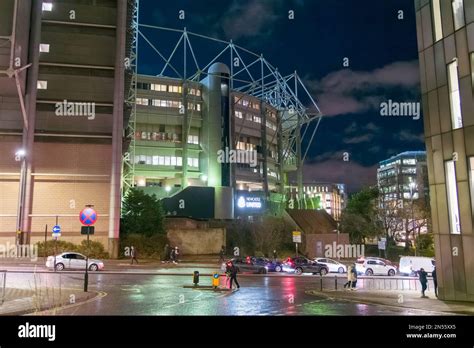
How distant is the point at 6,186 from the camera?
4366 cm

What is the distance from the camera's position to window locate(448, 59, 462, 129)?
1905 cm

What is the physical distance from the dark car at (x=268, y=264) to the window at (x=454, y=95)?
22254 millimetres

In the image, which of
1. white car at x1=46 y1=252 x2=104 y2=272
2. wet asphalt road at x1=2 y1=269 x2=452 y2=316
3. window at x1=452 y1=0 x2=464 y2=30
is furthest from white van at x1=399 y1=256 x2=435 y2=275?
white car at x1=46 y1=252 x2=104 y2=272

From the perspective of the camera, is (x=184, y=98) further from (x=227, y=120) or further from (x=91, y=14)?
(x=91, y=14)

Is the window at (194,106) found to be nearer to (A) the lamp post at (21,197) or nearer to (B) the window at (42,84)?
(B) the window at (42,84)

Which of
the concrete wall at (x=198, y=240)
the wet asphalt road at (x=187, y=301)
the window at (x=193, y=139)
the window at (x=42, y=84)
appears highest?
the window at (x=193, y=139)

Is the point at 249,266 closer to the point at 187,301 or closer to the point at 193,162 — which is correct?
the point at 187,301

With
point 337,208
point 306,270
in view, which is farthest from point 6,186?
point 337,208

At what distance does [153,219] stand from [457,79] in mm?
35721

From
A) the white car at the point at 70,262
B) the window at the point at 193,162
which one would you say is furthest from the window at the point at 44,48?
the window at the point at 193,162

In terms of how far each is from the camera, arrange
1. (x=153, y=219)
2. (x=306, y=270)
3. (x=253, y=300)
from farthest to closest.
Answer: (x=153, y=219), (x=306, y=270), (x=253, y=300)

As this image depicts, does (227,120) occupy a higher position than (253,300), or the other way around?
(227,120)

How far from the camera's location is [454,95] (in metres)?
19.3

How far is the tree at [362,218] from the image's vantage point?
61.6m
